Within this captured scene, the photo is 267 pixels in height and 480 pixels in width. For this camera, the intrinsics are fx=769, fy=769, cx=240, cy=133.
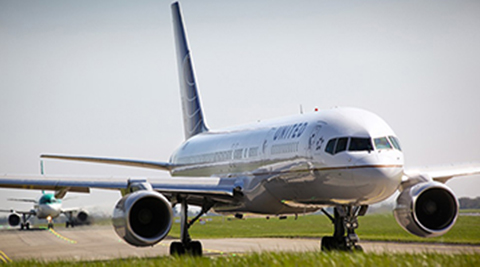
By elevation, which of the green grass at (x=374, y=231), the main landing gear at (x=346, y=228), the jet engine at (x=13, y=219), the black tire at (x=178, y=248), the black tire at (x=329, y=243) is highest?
the main landing gear at (x=346, y=228)

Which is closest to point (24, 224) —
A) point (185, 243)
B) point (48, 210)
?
point (48, 210)

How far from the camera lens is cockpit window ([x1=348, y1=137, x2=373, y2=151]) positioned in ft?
58.2

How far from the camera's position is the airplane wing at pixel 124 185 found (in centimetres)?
2025

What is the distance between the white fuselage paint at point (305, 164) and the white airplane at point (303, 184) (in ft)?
0.08

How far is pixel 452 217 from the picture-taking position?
742 inches

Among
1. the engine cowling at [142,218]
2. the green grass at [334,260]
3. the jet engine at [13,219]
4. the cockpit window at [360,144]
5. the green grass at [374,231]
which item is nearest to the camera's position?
the green grass at [334,260]

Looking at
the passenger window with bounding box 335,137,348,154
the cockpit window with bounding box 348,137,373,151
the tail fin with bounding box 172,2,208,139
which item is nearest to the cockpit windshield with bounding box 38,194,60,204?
the tail fin with bounding box 172,2,208,139

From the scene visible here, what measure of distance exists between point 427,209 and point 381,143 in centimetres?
238

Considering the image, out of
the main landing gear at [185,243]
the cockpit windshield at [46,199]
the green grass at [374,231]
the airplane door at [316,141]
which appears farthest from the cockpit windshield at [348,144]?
the cockpit windshield at [46,199]

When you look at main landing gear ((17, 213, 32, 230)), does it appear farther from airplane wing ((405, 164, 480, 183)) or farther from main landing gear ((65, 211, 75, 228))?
airplane wing ((405, 164, 480, 183))

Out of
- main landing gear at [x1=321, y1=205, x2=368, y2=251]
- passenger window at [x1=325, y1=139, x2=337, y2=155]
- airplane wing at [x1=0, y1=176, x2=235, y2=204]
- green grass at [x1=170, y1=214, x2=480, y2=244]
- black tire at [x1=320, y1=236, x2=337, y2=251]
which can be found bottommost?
green grass at [x1=170, y1=214, x2=480, y2=244]

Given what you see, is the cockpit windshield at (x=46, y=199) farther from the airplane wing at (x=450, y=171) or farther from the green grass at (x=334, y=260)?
the green grass at (x=334, y=260)

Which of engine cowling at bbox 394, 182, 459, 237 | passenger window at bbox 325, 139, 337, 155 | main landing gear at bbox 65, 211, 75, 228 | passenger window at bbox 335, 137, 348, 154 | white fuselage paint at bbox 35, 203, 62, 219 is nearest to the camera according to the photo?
passenger window at bbox 335, 137, 348, 154

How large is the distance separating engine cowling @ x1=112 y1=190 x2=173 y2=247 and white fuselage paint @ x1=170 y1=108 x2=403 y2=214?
136 inches
